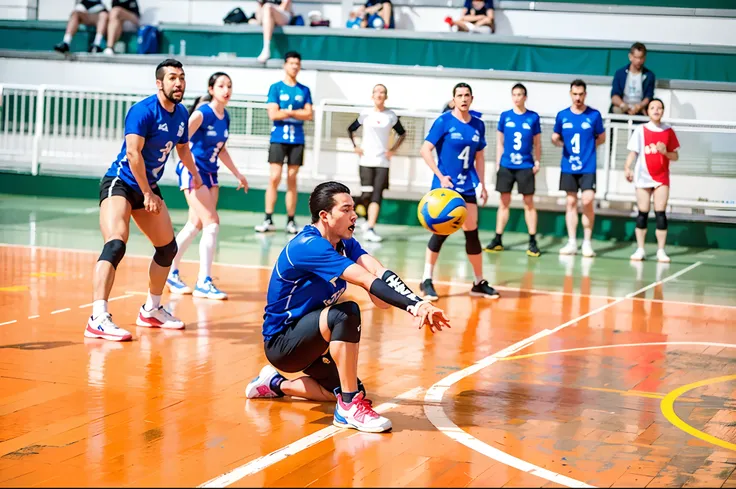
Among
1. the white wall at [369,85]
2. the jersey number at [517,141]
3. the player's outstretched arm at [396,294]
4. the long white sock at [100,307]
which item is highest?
the white wall at [369,85]

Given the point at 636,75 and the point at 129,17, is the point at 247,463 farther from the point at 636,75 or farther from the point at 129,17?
the point at 129,17

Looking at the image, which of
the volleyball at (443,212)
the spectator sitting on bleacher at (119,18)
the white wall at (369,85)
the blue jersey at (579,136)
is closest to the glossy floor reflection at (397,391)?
the volleyball at (443,212)

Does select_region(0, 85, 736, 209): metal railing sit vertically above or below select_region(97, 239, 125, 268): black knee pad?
above

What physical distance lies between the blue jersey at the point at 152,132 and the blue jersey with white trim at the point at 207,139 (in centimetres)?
213

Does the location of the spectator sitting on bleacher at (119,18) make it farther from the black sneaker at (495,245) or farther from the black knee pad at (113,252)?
the black knee pad at (113,252)

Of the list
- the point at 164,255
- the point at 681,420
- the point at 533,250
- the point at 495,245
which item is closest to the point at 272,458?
the point at 681,420

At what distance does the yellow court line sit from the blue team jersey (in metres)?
8.51

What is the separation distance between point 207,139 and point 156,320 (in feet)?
9.20

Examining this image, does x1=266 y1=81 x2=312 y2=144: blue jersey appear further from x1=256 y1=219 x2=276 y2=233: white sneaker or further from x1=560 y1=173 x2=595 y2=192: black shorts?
x1=560 y1=173 x2=595 y2=192: black shorts

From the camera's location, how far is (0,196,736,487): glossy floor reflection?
596cm

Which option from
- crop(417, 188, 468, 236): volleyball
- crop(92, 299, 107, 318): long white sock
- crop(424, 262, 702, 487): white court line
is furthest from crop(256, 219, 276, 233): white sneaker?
crop(92, 299, 107, 318): long white sock

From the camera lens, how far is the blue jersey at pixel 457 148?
483 inches

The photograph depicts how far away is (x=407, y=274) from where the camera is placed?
1384cm

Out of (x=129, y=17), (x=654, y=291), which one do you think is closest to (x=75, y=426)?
(x=654, y=291)
